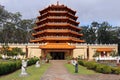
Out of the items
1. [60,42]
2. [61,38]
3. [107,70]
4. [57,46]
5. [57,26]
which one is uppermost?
→ [57,26]

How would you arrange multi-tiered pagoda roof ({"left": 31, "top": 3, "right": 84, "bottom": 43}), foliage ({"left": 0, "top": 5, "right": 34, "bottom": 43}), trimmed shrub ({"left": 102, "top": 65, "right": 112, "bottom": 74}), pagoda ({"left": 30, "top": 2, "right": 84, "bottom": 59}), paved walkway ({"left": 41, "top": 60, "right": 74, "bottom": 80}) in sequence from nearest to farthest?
paved walkway ({"left": 41, "top": 60, "right": 74, "bottom": 80}) → trimmed shrub ({"left": 102, "top": 65, "right": 112, "bottom": 74}) → pagoda ({"left": 30, "top": 2, "right": 84, "bottom": 59}) → multi-tiered pagoda roof ({"left": 31, "top": 3, "right": 84, "bottom": 43}) → foliage ({"left": 0, "top": 5, "right": 34, "bottom": 43})

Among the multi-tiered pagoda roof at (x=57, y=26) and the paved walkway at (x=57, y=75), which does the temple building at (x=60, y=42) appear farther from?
the paved walkway at (x=57, y=75)

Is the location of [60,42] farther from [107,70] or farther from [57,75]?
[57,75]

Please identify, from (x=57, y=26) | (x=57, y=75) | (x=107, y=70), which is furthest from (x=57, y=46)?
(x=57, y=75)

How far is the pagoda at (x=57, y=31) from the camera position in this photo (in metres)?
63.7

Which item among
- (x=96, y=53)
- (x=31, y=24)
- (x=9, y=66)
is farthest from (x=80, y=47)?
(x=9, y=66)

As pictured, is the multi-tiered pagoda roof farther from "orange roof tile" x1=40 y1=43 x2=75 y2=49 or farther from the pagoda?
"orange roof tile" x1=40 y1=43 x2=75 y2=49

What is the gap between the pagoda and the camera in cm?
6366

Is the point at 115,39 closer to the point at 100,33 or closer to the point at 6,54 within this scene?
the point at 100,33

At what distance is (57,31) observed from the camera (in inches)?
2544

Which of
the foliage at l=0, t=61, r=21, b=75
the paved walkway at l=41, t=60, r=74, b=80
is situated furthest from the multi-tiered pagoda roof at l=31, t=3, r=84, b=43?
the paved walkway at l=41, t=60, r=74, b=80

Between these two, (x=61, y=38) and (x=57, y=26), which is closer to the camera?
(x=61, y=38)

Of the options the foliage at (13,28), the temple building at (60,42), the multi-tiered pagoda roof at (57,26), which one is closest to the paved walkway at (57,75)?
the temple building at (60,42)

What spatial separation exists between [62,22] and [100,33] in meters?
23.1
